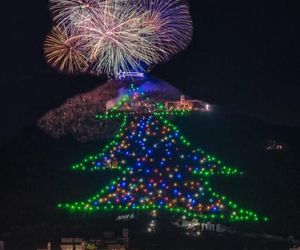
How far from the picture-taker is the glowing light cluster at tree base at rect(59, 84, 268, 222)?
17.0 m

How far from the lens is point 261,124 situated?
2505 centimetres

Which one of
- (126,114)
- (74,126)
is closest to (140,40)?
(126,114)

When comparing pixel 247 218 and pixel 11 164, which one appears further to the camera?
pixel 11 164

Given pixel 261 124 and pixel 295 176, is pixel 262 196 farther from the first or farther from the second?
pixel 261 124

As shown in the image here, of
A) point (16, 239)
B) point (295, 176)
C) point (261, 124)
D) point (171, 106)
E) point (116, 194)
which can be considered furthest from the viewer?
point (261, 124)

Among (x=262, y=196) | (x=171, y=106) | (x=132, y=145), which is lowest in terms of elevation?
(x=262, y=196)

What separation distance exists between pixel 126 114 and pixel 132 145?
8.00ft

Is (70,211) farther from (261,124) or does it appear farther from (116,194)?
(261,124)

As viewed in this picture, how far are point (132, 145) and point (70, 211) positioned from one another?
3.18 m

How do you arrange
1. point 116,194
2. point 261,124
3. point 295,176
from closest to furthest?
point 116,194 < point 295,176 < point 261,124

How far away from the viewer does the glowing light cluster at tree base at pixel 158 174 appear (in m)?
17.0

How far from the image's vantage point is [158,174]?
18.3 metres

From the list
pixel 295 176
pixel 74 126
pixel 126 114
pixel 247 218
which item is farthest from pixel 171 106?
pixel 247 218

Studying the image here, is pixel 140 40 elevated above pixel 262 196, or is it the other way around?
pixel 140 40
